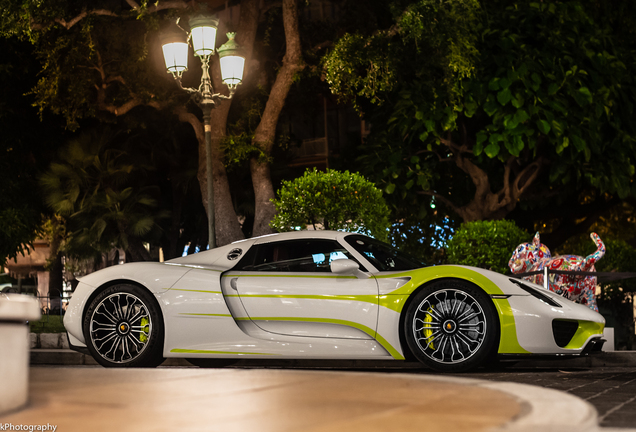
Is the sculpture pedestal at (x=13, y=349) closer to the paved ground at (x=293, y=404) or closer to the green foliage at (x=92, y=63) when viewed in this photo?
the paved ground at (x=293, y=404)

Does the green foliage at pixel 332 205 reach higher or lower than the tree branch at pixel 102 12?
lower

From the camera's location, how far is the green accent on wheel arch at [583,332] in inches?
265

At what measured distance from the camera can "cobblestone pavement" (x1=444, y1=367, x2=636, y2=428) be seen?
449 centimetres

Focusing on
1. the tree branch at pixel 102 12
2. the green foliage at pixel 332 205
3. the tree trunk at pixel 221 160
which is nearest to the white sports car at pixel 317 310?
the green foliage at pixel 332 205

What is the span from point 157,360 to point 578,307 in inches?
153

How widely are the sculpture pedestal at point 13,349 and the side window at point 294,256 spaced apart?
3.82m

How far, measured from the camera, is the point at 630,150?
1605cm

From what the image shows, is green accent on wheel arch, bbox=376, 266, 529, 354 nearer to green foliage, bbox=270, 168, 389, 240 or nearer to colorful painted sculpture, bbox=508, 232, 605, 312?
colorful painted sculpture, bbox=508, 232, 605, 312

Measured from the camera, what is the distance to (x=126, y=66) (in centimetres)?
1723

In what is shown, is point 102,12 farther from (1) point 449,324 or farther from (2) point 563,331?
(2) point 563,331

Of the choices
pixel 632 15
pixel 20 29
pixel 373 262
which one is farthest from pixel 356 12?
pixel 373 262

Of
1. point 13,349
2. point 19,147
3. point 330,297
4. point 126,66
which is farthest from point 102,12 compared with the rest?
point 13,349

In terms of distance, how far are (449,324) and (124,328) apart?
308cm

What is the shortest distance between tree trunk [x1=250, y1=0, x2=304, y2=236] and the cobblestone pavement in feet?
27.7
